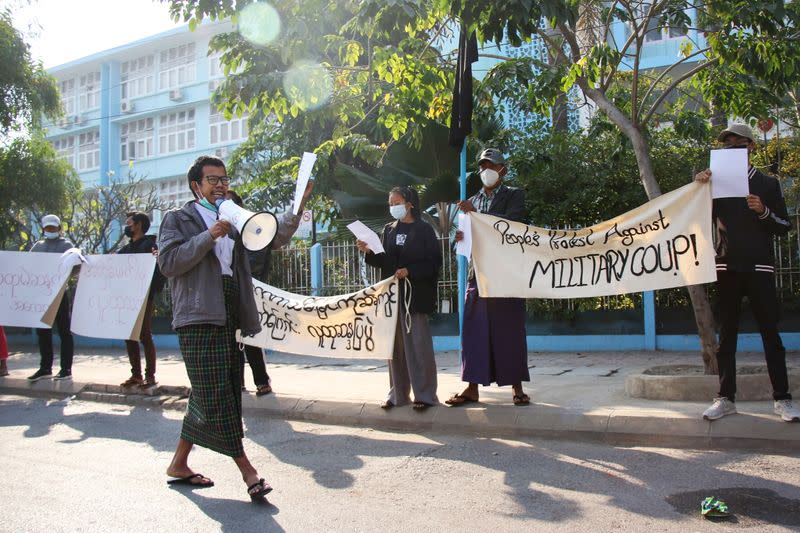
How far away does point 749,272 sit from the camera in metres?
4.84

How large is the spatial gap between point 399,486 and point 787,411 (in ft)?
8.42

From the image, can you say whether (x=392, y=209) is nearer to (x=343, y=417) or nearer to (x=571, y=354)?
(x=343, y=417)

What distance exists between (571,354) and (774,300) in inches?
221

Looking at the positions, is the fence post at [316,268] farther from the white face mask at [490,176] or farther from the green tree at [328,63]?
the white face mask at [490,176]

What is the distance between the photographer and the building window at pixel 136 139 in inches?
1372

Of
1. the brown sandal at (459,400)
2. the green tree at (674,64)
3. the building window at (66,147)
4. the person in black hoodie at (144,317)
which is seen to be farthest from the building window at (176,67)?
the brown sandal at (459,400)

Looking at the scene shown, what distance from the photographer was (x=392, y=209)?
5.98 metres

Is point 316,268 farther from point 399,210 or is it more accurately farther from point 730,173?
point 730,173

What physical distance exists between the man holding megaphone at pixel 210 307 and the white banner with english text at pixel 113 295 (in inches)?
145

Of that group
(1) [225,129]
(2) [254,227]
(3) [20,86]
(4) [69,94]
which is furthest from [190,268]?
(4) [69,94]

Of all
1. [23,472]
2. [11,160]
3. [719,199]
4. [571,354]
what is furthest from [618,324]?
[11,160]

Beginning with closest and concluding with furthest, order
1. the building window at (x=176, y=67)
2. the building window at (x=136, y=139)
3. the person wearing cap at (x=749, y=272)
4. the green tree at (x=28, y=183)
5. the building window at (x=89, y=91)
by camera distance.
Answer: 1. the person wearing cap at (x=749, y=272)
2. the green tree at (x=28, y=183)
3. the building window at (x=176, y=67)
4. the building window at (x=136, y=139)
5. the building window at (x=89, y=91)

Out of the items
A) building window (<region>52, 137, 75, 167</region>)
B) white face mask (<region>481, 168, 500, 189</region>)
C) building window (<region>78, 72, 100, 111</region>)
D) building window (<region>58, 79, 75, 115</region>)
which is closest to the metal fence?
white face mask (<region>481, 168, 500, 189</region>)

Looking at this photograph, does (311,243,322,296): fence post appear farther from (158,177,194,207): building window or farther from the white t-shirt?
(158,177,194,207): building window
